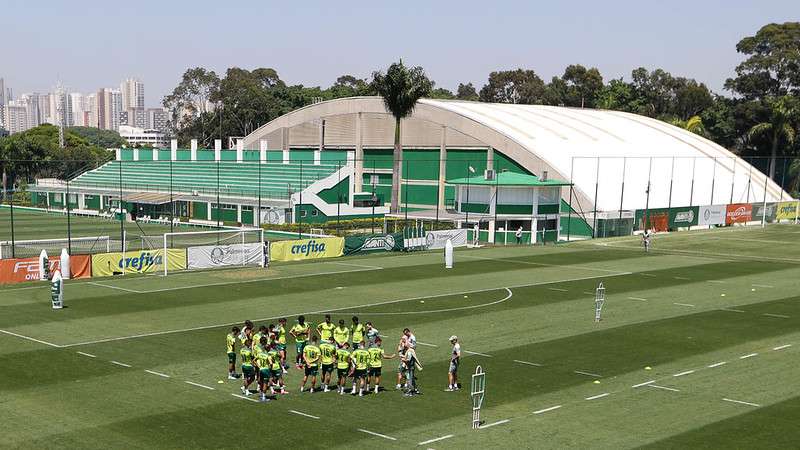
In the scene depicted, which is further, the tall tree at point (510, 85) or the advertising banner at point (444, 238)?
the tall tree at point (510, 85)

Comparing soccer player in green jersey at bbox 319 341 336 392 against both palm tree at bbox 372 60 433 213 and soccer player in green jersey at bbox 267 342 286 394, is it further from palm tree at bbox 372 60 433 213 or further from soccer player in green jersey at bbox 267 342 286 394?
palm tree at bbox 372 60 433 213

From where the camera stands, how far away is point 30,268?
4600 cm

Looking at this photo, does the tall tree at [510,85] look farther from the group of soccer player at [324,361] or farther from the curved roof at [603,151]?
the group of soccer player at [324,361]

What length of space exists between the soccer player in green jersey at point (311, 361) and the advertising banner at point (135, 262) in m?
27.0

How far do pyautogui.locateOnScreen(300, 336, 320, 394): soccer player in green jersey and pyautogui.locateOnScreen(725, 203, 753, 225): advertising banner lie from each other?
7663 centimetres

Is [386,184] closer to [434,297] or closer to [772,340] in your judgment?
[434,297]

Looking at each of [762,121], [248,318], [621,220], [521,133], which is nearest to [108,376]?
[248,318]

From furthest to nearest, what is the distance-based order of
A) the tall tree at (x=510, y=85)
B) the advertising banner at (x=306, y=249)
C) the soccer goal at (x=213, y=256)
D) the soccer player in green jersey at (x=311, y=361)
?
the tall tree at (x=510, y=85) → the advertising banner at (x=306, y=249) → the soccer goal at (x=213, y=256) → the soccer player in green jersey at (x=311, y=361)

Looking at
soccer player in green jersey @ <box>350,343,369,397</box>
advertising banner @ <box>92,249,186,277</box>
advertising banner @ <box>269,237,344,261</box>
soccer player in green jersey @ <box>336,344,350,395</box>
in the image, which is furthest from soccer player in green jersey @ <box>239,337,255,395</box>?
advertising banner @ <box>269,237,344,261</box>

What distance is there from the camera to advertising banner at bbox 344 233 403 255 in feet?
199

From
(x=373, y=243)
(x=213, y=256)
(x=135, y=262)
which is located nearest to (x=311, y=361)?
(x=135, y=262)

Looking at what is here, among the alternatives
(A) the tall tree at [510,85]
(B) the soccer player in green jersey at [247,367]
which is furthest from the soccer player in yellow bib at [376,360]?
(A) the tall tree at [510,85]

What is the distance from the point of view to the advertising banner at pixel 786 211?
3824 inches

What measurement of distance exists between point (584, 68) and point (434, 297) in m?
147
